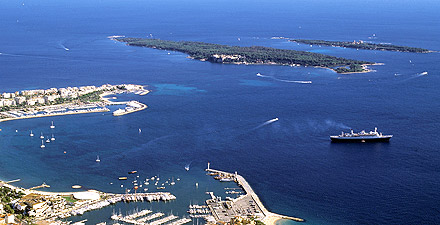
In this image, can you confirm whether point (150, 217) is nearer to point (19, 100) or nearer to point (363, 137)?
point (363, 137)

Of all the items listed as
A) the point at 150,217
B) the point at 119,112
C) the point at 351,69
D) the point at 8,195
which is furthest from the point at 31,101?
the point at 351,69

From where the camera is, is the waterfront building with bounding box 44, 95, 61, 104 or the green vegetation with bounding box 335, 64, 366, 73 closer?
the waterfront building with bounding box 44, 95, 61, 104

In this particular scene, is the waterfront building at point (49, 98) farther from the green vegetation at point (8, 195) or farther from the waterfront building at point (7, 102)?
the green vegetation at point (8, 195)

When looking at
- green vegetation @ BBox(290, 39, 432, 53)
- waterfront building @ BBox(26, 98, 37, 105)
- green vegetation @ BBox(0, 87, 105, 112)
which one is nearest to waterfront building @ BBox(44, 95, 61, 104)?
green vegetation @ BBox(0, 87, 105, 112)

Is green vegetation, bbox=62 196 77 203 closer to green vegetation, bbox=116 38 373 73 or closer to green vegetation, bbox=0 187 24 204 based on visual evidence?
green vegetation, bbox=0 187 24 204

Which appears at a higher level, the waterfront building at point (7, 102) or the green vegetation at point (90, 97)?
the green vegetation at point (90, 97)

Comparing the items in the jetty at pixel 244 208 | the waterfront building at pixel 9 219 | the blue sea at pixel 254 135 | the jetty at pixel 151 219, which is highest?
the blue sea at pixel 254 135

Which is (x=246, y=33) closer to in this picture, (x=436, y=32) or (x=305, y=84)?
(x=436, y=32)

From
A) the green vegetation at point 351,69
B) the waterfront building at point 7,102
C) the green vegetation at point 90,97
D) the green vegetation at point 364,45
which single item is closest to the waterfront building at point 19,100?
the waterfront building at point 7,102

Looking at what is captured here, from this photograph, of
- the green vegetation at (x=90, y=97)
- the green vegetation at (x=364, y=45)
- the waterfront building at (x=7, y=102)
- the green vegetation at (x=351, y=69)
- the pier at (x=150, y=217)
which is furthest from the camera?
the green vegetation at (x=364, y=45)
